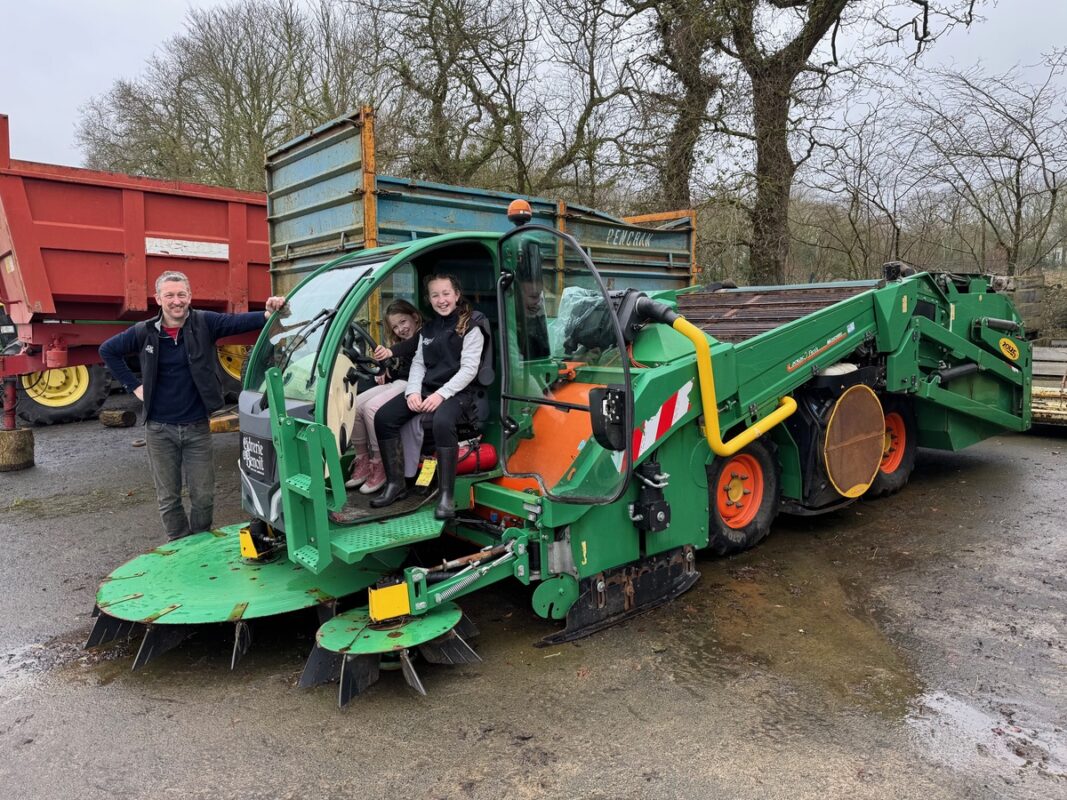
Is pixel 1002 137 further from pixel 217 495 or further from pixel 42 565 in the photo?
pixel 42 565

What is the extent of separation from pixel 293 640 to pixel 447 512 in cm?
98

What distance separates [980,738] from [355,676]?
89.7 inches

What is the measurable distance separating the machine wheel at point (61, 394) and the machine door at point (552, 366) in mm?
7388

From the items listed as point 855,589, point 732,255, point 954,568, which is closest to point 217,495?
point 855,589

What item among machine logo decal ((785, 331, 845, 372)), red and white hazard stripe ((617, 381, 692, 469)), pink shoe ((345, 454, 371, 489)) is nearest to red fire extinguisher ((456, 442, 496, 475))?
pink shoe ((345, 454, 371, 489))

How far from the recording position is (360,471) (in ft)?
A: 11.9

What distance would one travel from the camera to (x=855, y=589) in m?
4.02

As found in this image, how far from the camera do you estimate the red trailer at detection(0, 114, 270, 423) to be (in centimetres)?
739

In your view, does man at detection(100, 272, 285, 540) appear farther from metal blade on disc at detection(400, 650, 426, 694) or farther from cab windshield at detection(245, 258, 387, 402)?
metal blade on disc at detection(400, 650, 426, 694)

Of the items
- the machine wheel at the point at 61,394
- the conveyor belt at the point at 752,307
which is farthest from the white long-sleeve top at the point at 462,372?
the machine wheel at the point at 61,394

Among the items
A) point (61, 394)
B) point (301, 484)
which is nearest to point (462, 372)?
point (301, 484)

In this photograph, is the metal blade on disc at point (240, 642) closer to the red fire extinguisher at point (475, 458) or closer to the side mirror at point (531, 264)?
the red fire extinguisher at point (475, 458)

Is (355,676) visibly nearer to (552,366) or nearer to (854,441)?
(552,366)

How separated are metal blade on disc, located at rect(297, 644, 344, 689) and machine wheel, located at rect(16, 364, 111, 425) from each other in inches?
300
